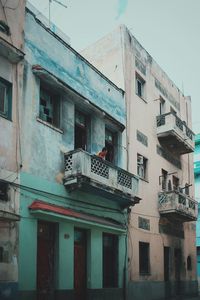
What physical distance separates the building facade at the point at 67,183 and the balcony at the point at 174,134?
160 inches

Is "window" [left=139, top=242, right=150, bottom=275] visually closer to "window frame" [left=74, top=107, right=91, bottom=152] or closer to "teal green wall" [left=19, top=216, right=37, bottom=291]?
"window frame" [left=74, top=107, right=91, bottom=152]

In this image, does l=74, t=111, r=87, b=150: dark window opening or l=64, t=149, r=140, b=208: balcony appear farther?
l=74, t=111, r=87, b=150: dark window opening

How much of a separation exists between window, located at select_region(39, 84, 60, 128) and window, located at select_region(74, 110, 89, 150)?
1.32 metres

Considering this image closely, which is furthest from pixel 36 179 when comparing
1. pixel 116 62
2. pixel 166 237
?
pixel 166 237

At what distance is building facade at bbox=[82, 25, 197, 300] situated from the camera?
18297 mm

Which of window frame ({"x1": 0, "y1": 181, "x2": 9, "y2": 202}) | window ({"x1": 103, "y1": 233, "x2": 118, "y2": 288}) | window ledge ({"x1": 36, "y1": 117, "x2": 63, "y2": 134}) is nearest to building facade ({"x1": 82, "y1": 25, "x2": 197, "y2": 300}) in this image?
window ({"x1": 103, "y1": 233, "x2": 118, "y2": 288})

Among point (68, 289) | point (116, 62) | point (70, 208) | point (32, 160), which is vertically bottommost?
point (68, 289)

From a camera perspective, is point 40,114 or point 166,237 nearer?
point 40,114

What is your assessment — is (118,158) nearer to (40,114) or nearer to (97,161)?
(97,161)

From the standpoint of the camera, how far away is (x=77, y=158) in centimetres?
1372

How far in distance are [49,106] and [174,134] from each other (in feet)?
27.8

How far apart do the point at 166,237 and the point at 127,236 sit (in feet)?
13.8

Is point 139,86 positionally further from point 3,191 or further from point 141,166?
point 3,191

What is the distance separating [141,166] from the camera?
63.5ft
